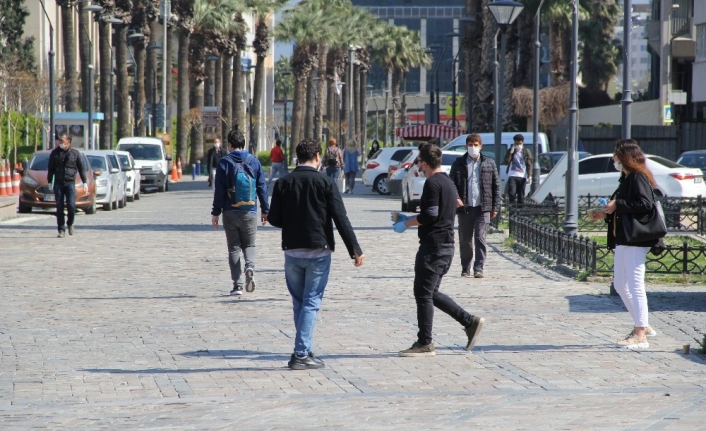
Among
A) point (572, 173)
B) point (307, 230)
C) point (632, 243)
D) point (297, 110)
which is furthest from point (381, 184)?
point (297, 110)

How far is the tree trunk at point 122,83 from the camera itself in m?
55.1

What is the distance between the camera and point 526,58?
2309 inches

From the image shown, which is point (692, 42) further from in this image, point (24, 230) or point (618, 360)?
point (618, 360)

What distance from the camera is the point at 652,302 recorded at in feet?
41.9

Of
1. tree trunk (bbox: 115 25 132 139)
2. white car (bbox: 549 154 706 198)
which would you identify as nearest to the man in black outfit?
white car (bbox: 549 154 706 198)

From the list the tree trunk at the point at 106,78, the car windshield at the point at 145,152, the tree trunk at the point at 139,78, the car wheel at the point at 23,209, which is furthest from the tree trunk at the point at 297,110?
the car wheel at the point at 23,209

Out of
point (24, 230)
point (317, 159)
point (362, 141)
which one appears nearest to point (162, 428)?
point (317, 159)

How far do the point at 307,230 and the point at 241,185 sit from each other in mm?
4450

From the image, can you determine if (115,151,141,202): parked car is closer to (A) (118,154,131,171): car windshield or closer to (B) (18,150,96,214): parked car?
(A) (118,154,131,171): car windshield

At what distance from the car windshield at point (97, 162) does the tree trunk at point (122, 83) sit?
22982 millimetres

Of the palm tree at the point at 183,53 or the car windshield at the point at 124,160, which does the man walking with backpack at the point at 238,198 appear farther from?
the palm tree at the point at 183,53

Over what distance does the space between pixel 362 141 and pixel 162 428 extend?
343 feet

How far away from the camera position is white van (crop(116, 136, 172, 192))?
4272 cm

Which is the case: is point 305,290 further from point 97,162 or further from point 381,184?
point 381,184
